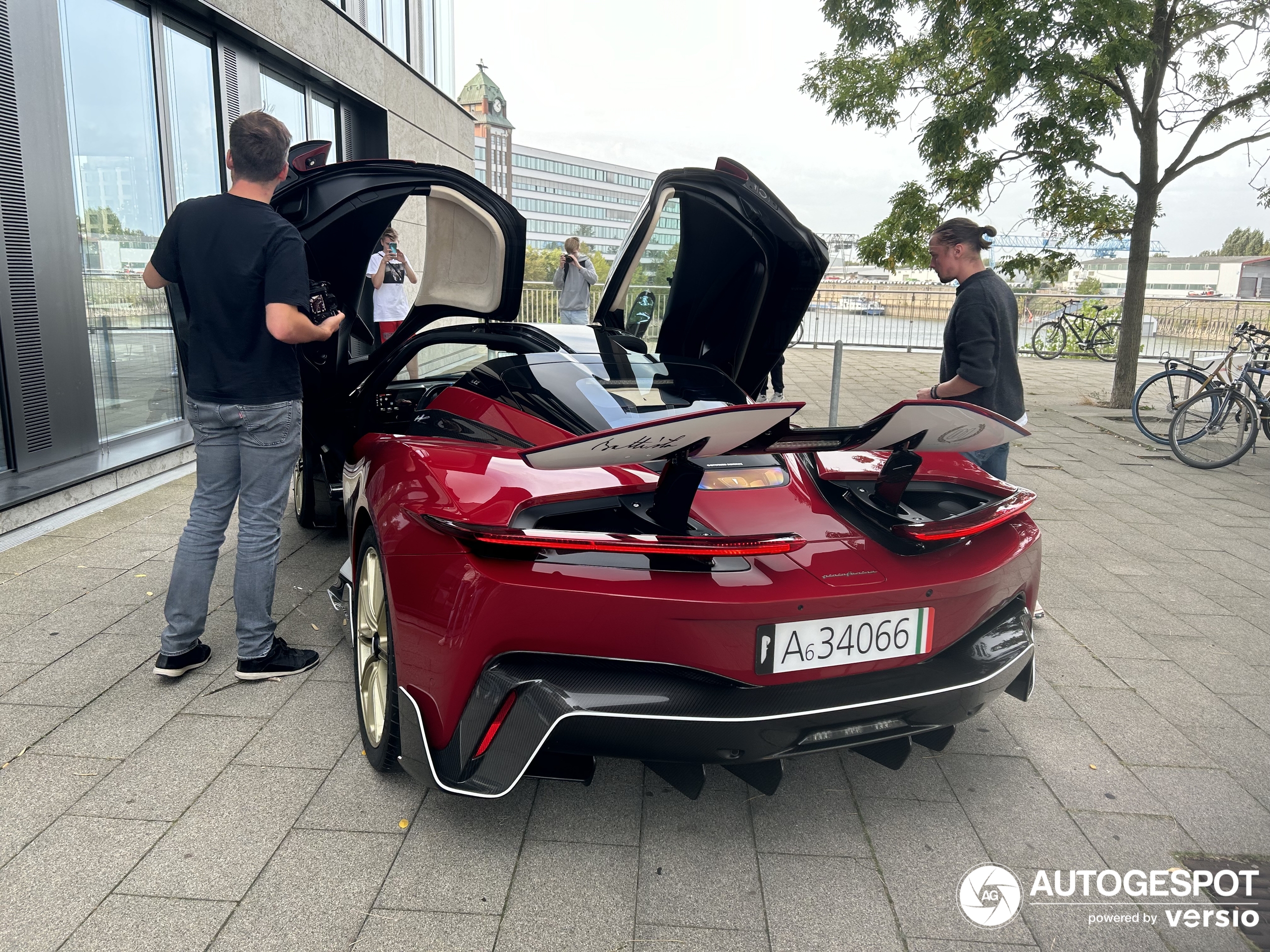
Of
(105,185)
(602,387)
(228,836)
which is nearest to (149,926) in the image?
(228,836)

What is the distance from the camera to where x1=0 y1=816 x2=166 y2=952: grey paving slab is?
2041 millimetres

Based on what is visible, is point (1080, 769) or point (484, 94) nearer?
point (1080, 769)

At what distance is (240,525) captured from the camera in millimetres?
3445

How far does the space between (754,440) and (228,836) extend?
178 centimetres

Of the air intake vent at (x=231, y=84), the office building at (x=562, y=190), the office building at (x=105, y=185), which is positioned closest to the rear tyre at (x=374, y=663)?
the office building at (x=105, y=185)

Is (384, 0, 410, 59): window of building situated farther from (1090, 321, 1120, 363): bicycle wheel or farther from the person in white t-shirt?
(1090, 321, 1120, 363): bicycle wheel

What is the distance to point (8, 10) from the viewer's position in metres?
5.44

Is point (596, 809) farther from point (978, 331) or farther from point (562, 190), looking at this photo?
point (562, 190)

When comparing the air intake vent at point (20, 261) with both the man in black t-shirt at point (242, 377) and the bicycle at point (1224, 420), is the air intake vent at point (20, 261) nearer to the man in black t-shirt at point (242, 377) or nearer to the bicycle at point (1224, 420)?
the man in black t-shirt at point (242, 377)

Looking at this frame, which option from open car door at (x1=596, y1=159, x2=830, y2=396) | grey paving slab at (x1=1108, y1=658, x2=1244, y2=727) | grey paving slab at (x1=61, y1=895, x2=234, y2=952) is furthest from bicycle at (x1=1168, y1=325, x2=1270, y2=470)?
grey paving slab at (x1=61, y1=895, x2=234, y2=952)

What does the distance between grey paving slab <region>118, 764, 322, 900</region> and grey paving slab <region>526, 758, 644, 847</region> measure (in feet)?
2.27

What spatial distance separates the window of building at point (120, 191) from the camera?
6.45 m
